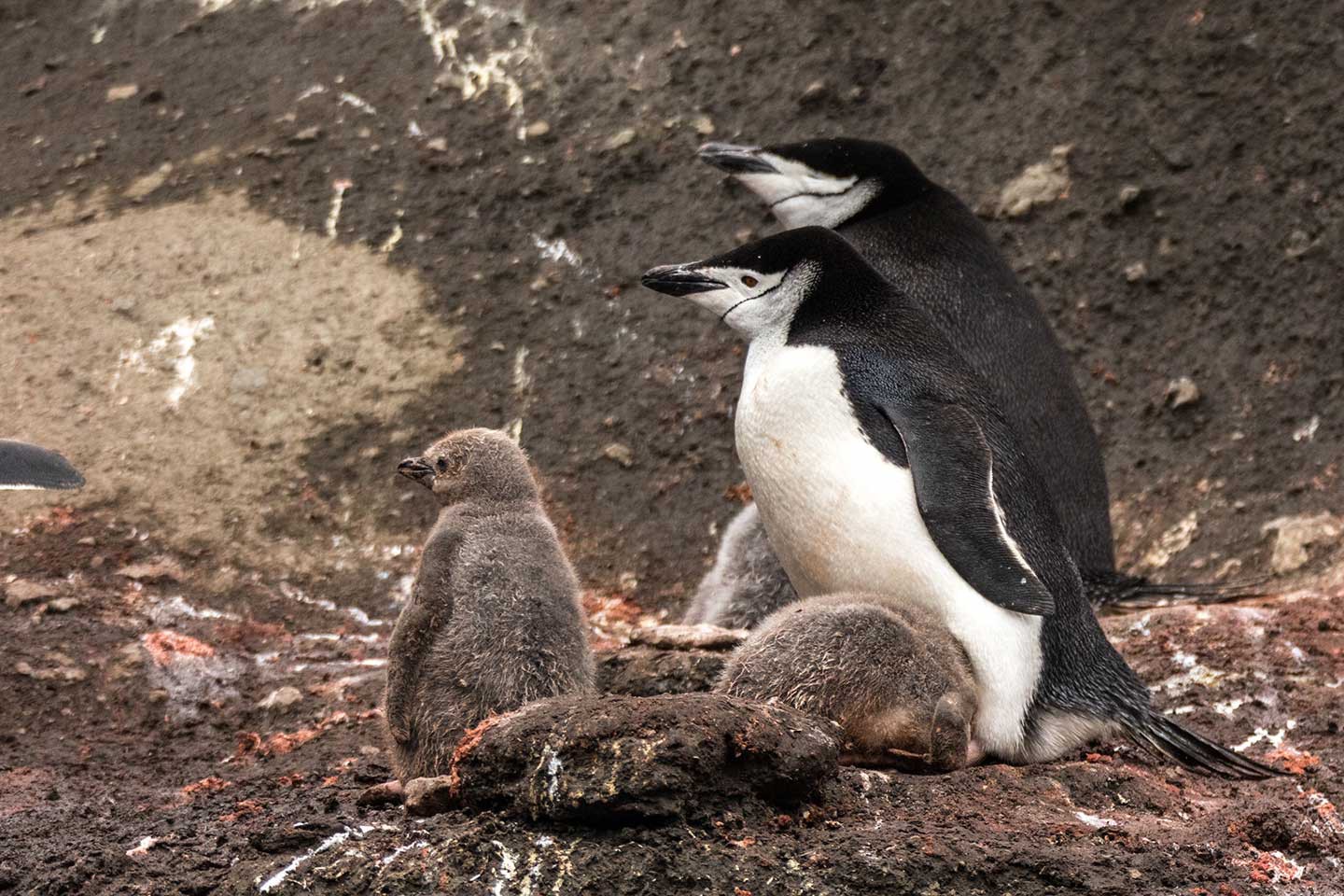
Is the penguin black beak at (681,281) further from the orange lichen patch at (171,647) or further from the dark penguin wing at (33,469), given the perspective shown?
the orange lichen patch at (171,647)

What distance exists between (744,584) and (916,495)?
1.08m

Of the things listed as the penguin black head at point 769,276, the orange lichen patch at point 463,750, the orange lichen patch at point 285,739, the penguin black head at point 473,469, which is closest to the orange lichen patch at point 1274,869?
the orange lichen patch at point 463,750

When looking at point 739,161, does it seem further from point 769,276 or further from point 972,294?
point 769,276

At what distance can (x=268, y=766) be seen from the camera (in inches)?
144

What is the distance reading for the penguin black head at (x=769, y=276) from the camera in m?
3.64

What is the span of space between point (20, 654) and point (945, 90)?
3.99 meters

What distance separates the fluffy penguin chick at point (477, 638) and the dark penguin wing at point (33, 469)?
1.29 m

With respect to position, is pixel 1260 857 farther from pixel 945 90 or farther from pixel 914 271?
pixel 945 90

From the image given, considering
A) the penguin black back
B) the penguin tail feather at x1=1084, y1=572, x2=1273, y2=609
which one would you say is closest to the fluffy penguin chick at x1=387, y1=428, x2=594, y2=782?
the penguin black back

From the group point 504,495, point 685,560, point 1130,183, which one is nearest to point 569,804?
point 504,495

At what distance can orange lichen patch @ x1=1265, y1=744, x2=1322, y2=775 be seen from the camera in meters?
3.40

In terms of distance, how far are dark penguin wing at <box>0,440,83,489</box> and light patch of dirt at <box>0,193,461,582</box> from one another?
808mm

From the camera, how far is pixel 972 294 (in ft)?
14.8

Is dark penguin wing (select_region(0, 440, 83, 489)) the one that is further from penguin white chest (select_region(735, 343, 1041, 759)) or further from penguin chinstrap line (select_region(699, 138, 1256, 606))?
penguin chinstrap line (select_region(699, 138, 1256, 606))
